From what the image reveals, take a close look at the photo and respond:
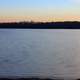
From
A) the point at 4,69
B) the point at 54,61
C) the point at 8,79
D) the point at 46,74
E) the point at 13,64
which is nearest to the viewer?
the point at 8,79

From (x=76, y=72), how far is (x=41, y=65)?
2.20 metres

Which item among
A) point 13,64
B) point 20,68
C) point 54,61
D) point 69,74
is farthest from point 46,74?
point 54,61

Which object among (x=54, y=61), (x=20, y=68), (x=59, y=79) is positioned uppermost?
(x=59, y=79)

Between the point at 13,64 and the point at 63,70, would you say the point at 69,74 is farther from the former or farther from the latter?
the point at 13,64

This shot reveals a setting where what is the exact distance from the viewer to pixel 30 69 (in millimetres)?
13398

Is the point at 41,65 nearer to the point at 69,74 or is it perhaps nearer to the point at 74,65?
the point at 74,65

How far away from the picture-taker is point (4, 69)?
1311cm

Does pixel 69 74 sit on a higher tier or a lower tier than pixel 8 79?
lower

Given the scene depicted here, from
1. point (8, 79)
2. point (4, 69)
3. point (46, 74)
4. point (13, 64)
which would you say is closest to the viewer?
point (8, 79)

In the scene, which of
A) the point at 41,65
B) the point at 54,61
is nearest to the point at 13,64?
the point at 41,65

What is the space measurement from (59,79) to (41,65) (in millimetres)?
4216

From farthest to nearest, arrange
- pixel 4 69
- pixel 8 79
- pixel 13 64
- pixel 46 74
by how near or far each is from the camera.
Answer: pixel 13 64 → pixel 4 69 → pixel 46 74 → pixel 8 79

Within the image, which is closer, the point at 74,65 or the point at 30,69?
the point at 30,69

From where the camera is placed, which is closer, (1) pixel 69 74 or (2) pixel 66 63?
(1) pixel 69 74
